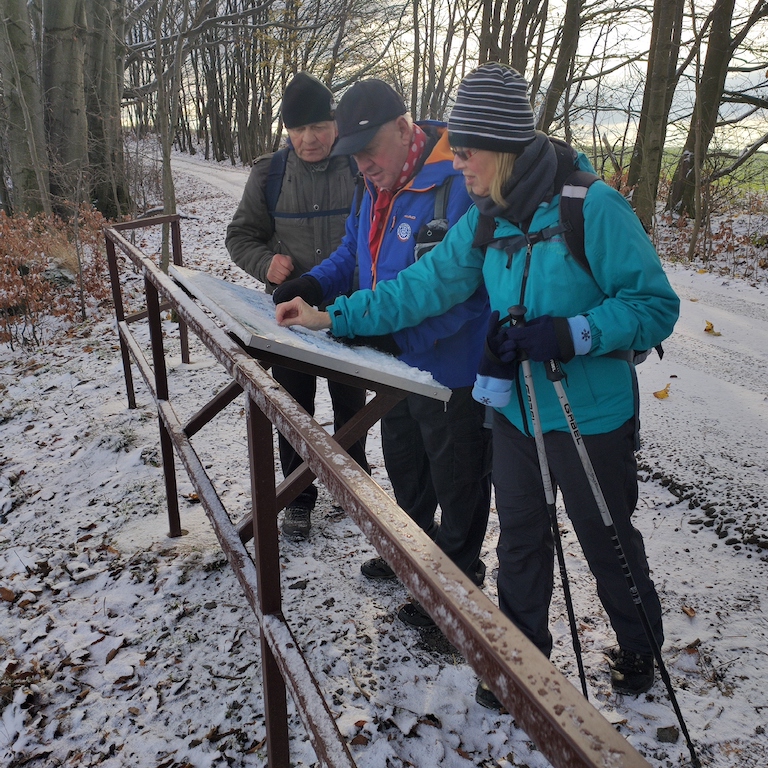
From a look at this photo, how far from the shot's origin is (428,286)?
233cm

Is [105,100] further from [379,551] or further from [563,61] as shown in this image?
[379,551]

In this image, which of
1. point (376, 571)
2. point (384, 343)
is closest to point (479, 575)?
point (376, 571)

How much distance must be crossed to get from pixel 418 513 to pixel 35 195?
12559 millimetres

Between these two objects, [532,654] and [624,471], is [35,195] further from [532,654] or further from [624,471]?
[532,654]

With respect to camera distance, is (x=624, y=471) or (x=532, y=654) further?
(x=624, y=471)

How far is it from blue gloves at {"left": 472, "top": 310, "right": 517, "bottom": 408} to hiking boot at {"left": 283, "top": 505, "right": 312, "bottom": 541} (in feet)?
6.03

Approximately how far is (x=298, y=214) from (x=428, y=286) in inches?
51.3

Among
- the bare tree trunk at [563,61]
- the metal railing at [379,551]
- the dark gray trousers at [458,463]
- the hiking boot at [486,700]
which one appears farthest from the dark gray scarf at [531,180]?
the bare tree trunk at [563,61]

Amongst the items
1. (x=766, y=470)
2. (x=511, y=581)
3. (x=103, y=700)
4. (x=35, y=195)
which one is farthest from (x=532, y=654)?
(x=35, y=195)

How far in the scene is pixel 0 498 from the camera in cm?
452

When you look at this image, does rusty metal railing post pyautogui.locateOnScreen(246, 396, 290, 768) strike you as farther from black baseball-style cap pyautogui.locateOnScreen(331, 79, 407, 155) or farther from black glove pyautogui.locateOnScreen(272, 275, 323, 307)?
black baseball-style cap pyautogui.locateOnScreen(331, 79, 407, 155)

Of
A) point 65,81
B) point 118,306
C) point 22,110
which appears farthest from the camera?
point 65,81

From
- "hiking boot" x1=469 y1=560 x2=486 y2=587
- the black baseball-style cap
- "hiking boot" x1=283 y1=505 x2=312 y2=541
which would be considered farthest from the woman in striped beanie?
"hiking boot" x1=283 y1=505 x2=312 y2=541

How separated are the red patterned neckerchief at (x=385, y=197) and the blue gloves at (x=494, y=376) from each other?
784mm
